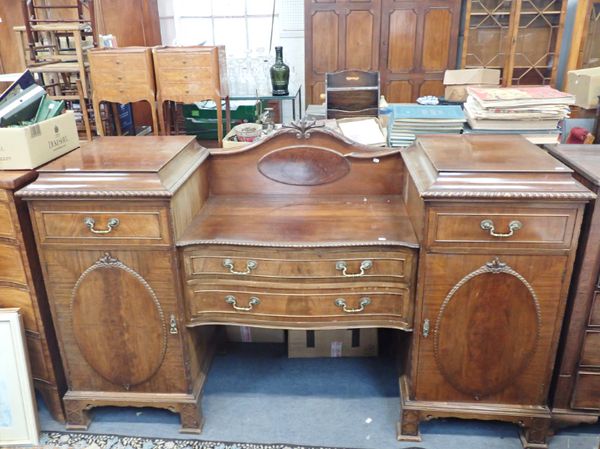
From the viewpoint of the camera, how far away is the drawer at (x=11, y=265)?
163cm

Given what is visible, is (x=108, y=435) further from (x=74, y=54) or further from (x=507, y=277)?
(x=74, y=54)

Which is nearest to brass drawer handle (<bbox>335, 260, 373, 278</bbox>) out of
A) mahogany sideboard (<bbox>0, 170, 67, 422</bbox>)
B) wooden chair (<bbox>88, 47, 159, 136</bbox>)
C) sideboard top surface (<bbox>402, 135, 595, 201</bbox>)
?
sideboard top surface (<bbox>402, 135, 595, 201</bbox>)

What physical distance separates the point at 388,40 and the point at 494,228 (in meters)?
3.80

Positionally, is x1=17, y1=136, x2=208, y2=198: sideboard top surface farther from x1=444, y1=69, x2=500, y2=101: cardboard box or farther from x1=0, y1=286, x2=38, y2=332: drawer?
x1=444, y1=69, x2=500, y2=101: cardboard box

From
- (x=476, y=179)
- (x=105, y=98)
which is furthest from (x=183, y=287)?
(x=105, y=98)

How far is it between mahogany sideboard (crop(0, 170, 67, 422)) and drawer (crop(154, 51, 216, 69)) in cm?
205

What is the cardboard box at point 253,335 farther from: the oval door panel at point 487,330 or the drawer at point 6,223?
the drawer at point 6,223

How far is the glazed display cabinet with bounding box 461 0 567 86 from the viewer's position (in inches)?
185

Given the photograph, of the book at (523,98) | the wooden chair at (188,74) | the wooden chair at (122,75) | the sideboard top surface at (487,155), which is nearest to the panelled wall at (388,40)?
the wooden chair at (188,74)

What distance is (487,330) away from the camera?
1.63 m

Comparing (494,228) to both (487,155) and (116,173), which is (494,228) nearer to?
(487,155)

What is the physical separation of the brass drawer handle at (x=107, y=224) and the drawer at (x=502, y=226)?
0.94 m

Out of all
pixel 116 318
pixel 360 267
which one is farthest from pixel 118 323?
pixel 360 267

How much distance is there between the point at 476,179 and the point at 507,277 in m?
0.32
